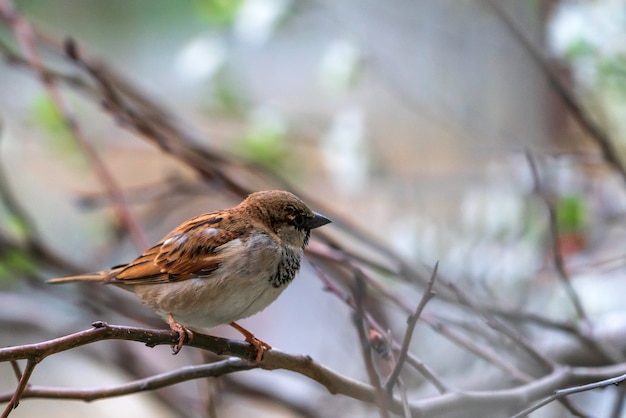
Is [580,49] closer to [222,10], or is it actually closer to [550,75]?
[550,75]

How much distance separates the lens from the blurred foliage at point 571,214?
64.3 inches

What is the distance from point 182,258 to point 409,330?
1.04ft

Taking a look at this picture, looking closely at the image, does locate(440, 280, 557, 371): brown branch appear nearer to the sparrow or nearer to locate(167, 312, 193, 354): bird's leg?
the sparrow

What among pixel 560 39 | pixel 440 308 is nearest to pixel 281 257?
pixel 440 308

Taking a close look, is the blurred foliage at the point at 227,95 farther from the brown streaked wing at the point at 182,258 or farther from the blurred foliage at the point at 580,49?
the brown streaked wing at the point at 182,258

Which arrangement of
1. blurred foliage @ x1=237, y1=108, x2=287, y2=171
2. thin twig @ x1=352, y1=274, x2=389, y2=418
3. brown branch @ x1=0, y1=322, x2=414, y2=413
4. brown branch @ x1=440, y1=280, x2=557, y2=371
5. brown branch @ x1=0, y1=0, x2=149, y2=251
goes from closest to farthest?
1. brown branch @ x1=0, y1=322, x2=414, y2=413
2. thin twig @ x1=352, y1=274, x2=389, y2=418
3. brown branch @ x1=440, y1=280, x2=557, y2=371
4. brown branch @ x1=0, y1=0, x2=149, y2=251
5. blurred foliage @ x1=237, y1=108, x2=287, y2=171

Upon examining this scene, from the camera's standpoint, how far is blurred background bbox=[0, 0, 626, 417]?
157cm

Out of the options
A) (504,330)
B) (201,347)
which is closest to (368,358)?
(201,347)

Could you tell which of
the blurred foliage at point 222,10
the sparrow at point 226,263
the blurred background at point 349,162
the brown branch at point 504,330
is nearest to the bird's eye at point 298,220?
the sparrow at point 226,263

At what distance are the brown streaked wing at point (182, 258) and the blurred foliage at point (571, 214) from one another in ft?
3.49

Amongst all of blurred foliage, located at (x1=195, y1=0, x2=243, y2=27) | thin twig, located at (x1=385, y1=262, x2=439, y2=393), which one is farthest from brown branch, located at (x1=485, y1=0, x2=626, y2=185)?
blurred foliage, located at (x1=195, y1=0, x2=243, y2=27)

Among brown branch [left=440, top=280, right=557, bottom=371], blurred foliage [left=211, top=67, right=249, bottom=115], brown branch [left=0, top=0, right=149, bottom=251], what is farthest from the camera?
blurred foliage [left=211, top=67, right=249, bottom=115]

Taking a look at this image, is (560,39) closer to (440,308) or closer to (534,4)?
(534,4)

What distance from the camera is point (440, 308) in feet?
4.42
